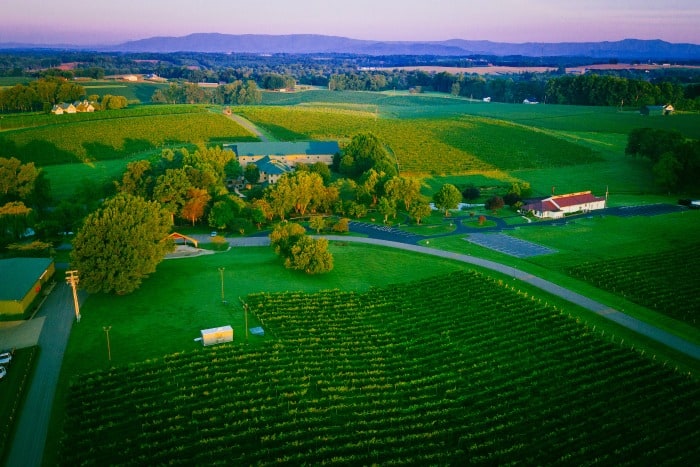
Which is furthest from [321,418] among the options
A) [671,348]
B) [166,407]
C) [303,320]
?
[671,348]

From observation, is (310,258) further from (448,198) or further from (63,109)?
(63,109)

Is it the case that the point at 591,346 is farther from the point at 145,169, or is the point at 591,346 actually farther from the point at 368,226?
the point at 145,169

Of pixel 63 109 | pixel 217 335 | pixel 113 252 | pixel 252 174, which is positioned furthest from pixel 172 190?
pixel 63 109

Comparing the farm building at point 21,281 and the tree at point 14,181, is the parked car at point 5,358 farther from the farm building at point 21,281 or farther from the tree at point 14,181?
the tree at point 14,181

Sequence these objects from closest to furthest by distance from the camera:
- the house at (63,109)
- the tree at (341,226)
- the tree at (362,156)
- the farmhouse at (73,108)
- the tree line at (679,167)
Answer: the tree at (341,226) → the tree line at (679,167) → the tree at (362,156) → the house at (63,109) → the farmhouse at (73,108)

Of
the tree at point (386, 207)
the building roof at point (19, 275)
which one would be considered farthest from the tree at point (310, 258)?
the building roof at point (19, 275)

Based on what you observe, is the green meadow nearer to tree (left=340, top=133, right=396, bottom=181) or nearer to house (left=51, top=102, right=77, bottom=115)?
tree (left=340, top=133, right=396, bottom=181)
